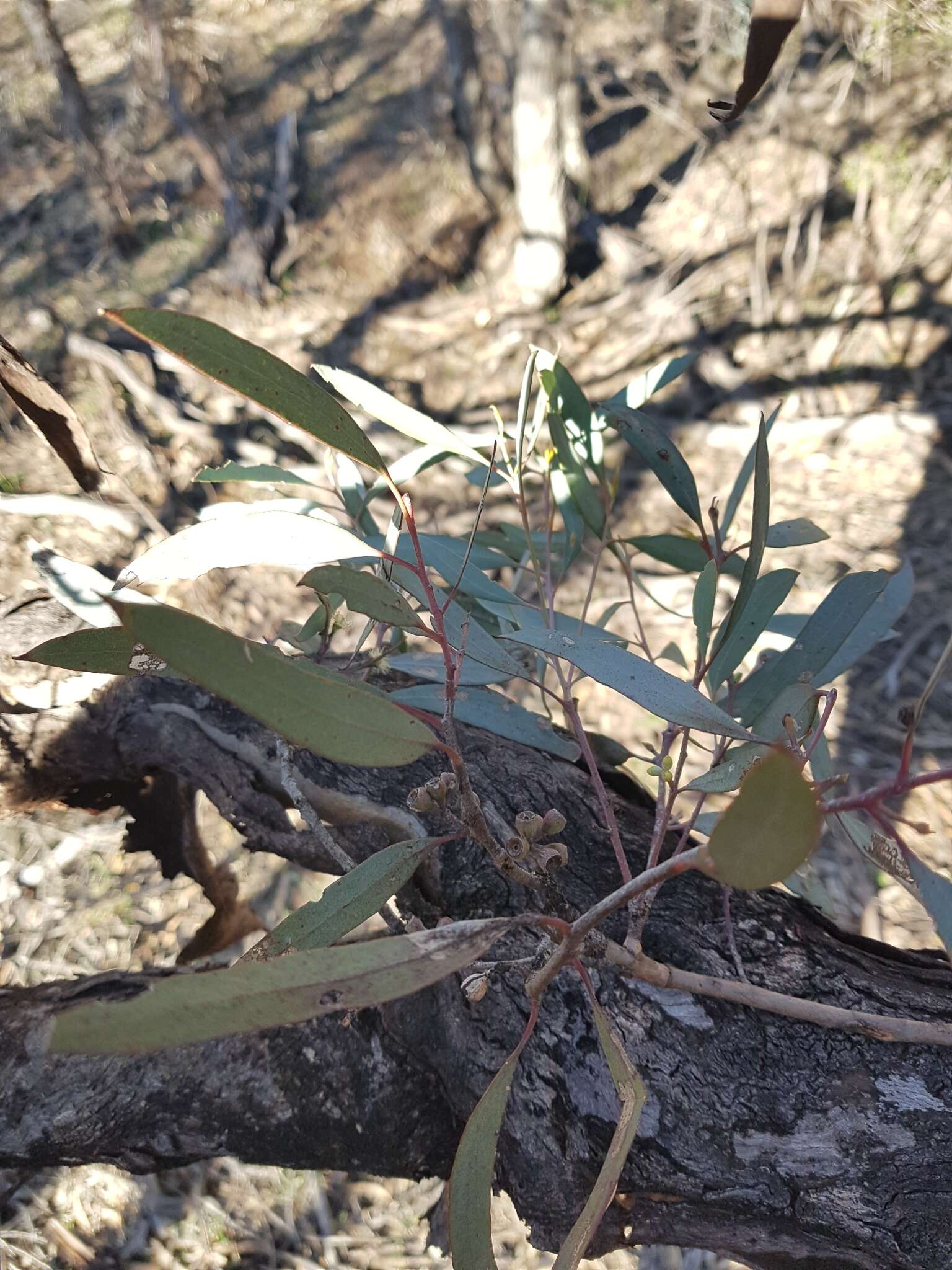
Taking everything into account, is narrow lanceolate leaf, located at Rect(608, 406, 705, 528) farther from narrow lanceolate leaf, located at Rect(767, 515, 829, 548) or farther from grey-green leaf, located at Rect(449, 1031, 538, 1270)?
grey-green leaf, located at Rect(449, 1031, 538, 1270)

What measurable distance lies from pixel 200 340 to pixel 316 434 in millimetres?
83

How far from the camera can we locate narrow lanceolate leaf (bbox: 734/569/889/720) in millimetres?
757

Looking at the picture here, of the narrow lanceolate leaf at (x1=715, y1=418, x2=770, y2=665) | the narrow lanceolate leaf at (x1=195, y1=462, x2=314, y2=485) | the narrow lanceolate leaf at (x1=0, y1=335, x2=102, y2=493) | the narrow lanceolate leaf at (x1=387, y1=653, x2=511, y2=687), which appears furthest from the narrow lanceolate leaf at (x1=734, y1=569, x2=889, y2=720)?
the narrow lanceolate leaf at (x1=0, y1=335, x2=102, y2=493)

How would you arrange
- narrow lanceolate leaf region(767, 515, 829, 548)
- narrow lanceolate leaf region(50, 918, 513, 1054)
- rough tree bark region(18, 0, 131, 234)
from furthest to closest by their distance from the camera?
rough tree bark region(18, 0, 131, 234), narrow lanceolate leaf region(767, 515, 829, 548), narrow lanceolate leaf region(50, 918, 513, 1054)

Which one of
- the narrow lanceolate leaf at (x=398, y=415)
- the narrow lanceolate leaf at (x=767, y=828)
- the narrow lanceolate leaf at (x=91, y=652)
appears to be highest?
the narrow lanceolate leaf at (x=398, y=415)

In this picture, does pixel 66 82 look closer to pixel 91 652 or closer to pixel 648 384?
pixel 648 384

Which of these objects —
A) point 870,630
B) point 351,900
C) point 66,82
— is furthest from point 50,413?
point 66,82

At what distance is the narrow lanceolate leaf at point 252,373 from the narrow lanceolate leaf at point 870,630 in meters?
0.50

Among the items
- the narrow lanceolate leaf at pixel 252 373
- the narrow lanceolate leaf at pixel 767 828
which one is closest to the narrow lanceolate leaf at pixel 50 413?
the narrow lanceolate leaf at pixel 252 373

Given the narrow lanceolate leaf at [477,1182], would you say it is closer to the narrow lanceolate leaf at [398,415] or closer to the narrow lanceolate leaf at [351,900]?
the narrow lanceolate leaf at [351,900]

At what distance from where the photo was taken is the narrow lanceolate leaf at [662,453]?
31.0 inches

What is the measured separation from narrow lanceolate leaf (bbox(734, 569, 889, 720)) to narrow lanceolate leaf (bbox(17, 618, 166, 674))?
0.54 meters

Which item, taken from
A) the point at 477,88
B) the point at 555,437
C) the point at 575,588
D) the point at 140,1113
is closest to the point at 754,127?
the point at 477,88

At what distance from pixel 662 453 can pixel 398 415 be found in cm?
26
